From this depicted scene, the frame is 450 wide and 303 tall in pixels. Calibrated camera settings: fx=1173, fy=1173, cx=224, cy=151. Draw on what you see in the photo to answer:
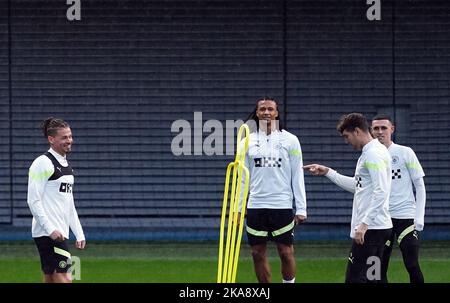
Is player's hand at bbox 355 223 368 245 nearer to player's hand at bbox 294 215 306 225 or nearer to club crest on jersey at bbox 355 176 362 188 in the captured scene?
club crest on jersey at bbox 355 176 362 188

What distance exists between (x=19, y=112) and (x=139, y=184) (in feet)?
7.11

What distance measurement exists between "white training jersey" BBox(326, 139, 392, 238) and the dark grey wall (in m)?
7.75

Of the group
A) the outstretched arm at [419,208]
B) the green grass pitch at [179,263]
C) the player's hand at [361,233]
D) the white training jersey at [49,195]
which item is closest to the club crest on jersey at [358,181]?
the player's hand at [361,233]

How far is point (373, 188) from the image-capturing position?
10156 millimetres

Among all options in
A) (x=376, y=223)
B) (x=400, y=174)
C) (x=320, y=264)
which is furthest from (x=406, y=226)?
(x=320, y=264)

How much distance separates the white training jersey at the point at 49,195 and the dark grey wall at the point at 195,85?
737 cm

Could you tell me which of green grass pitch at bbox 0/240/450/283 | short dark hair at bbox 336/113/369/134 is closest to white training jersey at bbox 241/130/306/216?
green grass pitch at bbox 0/240/450/283

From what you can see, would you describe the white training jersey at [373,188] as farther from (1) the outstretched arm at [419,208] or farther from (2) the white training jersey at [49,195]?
(2) the white training jersey at [49,195]

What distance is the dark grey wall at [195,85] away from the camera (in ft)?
59.1

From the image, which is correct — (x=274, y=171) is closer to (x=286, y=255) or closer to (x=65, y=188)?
(x=286, y=255)

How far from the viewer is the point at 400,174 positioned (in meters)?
12.0

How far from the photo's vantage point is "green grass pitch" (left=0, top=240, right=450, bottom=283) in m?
13.6

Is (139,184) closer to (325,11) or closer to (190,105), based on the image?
(190,105)
